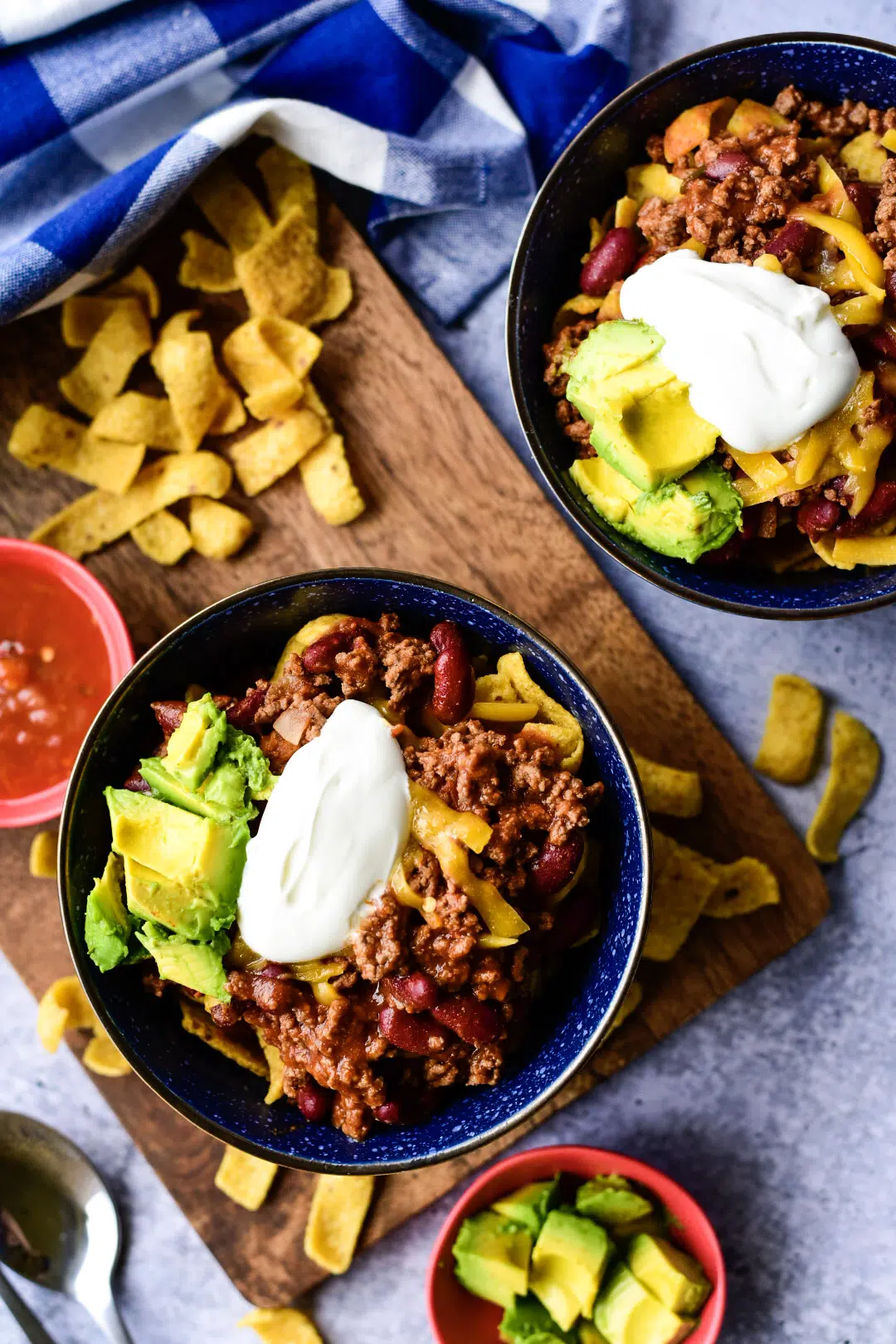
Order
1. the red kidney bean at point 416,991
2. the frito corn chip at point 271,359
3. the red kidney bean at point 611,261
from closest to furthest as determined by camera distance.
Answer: the red kidney bean at point 416,991 → the red kidney bean at point 611,261 → the frito corn chip at point 271,359

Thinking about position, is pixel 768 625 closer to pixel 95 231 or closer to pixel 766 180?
pixel 766 180

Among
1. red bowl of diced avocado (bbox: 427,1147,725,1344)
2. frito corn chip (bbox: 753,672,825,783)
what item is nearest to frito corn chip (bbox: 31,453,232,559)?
frito corn chip (bbox: 753,672,825,783)

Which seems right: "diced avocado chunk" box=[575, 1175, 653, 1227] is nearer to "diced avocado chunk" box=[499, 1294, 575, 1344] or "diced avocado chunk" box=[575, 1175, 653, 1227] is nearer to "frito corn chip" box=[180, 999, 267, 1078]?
"diced avocado chunk" box=[499, 1294, 575, 1344]

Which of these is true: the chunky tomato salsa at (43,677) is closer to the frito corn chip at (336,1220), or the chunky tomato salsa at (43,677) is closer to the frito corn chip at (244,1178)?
the frito corn chip at (244,1178)

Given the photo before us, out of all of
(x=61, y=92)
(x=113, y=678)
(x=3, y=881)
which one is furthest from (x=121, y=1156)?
(x=61, y=92)

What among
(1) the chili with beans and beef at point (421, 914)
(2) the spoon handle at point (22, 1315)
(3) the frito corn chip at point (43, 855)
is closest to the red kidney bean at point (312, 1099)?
(1) the chili with beans and beef at point (421, 914)

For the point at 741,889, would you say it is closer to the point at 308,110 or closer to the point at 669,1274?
the point at 669,1274

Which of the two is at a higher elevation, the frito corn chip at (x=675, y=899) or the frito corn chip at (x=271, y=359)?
the frito corn chip at (x=271, y=359)
